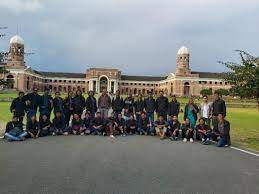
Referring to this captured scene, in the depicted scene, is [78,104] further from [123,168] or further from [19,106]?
[123,168]

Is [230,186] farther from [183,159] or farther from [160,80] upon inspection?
[160,80]

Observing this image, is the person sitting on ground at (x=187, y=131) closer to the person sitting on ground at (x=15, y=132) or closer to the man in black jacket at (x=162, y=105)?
the man in black jacket at (x=162, y=105)

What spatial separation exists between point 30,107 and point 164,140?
17.2 ft

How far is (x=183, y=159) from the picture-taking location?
9047 millimetres

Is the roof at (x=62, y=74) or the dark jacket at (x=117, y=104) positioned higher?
the roof at (x=62, y=74)

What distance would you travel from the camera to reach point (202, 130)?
13.2m

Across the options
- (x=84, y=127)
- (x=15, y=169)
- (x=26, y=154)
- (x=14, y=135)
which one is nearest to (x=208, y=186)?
(x=15, y=169)

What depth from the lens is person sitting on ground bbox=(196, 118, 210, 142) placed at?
13.1m

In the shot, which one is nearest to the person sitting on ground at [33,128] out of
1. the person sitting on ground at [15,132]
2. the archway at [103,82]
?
the person sitting on ground at [15,132]

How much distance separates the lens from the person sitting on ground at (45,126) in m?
13.8

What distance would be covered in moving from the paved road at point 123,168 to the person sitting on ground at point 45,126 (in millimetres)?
1966

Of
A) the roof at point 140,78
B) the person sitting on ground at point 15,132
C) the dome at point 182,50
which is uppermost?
the dome at point 182,50

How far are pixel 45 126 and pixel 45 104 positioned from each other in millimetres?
955

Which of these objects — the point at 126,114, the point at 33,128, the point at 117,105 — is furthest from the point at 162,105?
the point at 33,128
